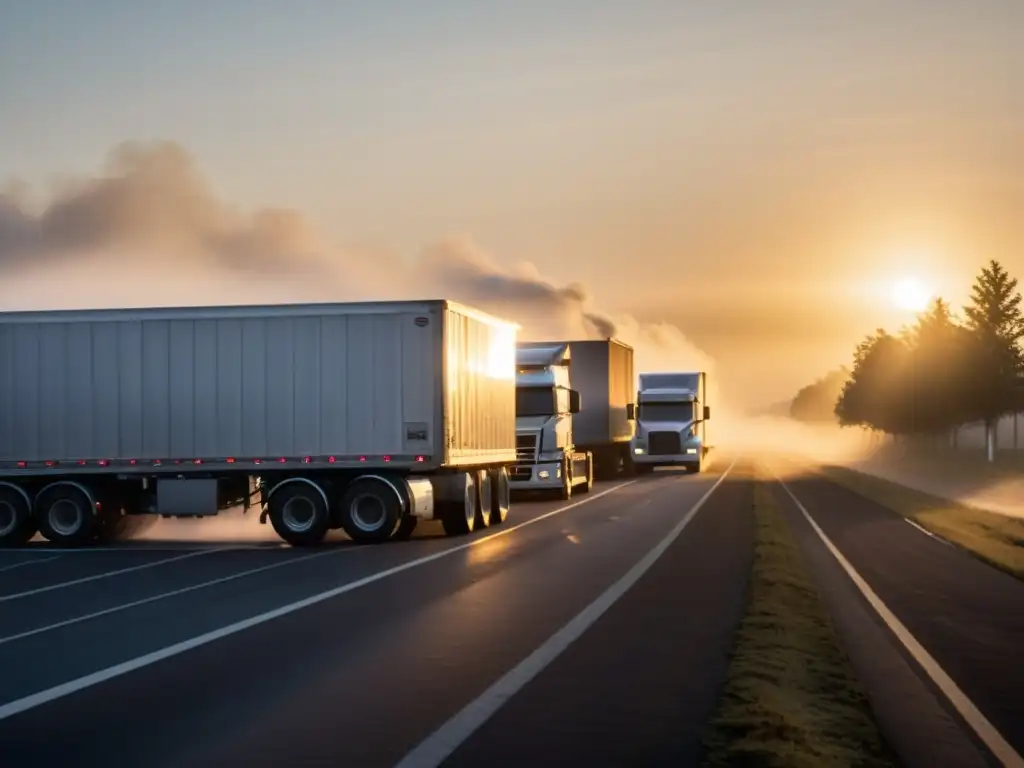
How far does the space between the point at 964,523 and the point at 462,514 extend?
10.4m

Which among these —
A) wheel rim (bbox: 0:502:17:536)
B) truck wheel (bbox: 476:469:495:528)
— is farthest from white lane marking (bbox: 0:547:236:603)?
truck wheel (bbox: 476:469:495:528)

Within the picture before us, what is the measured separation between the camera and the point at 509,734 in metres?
9.45

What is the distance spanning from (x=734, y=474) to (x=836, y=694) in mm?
55427

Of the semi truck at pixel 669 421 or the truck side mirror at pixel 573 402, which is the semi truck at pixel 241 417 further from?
the semi truck at pixel 669 421

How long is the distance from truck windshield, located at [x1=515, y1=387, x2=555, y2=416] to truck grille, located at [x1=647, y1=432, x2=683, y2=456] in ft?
80.2

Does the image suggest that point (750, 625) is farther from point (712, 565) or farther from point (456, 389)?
point (456, 389)

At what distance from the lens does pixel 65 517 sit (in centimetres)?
2858

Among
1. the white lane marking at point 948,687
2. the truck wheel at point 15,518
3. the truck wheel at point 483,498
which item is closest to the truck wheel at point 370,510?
the truck wheel at point 483,498

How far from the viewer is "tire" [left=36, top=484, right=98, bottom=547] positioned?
93.1ft

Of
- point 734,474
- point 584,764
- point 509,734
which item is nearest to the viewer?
point 584,764

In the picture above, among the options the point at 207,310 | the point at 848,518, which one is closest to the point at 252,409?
the point at 207,310

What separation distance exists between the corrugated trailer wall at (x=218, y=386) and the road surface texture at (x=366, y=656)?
9.33ft

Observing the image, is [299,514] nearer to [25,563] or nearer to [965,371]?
[25,563]

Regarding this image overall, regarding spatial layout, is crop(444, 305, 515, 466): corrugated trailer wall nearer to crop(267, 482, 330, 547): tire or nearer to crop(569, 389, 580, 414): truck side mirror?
crop(267, 482, 330, 547): tire
